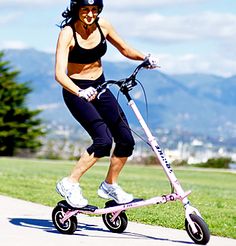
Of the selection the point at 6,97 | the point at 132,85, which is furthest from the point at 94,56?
the point at 6,97

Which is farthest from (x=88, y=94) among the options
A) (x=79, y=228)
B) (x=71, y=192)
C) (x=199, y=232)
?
(x=79, y=228)

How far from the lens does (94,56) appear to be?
7.40 m

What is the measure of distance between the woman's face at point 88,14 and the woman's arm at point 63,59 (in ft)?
0.50

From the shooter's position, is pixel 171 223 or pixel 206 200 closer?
pixel 171 223

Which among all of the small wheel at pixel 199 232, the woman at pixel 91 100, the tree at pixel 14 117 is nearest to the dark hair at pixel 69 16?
the woman at pixel 91 100

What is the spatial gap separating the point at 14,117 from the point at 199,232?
175ft

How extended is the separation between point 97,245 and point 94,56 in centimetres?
171

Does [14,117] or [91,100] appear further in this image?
[14,117]

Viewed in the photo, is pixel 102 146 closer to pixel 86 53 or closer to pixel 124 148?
pixel 124 148

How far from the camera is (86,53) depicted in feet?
24.1

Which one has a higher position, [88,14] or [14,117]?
[88,14]

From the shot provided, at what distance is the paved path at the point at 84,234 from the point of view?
682 cm

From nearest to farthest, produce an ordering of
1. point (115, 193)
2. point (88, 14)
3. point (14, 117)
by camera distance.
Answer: point (88, 14) → point (115, 193) → point (14, 117)

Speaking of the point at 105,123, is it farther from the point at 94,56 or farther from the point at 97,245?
the point at 97,245
